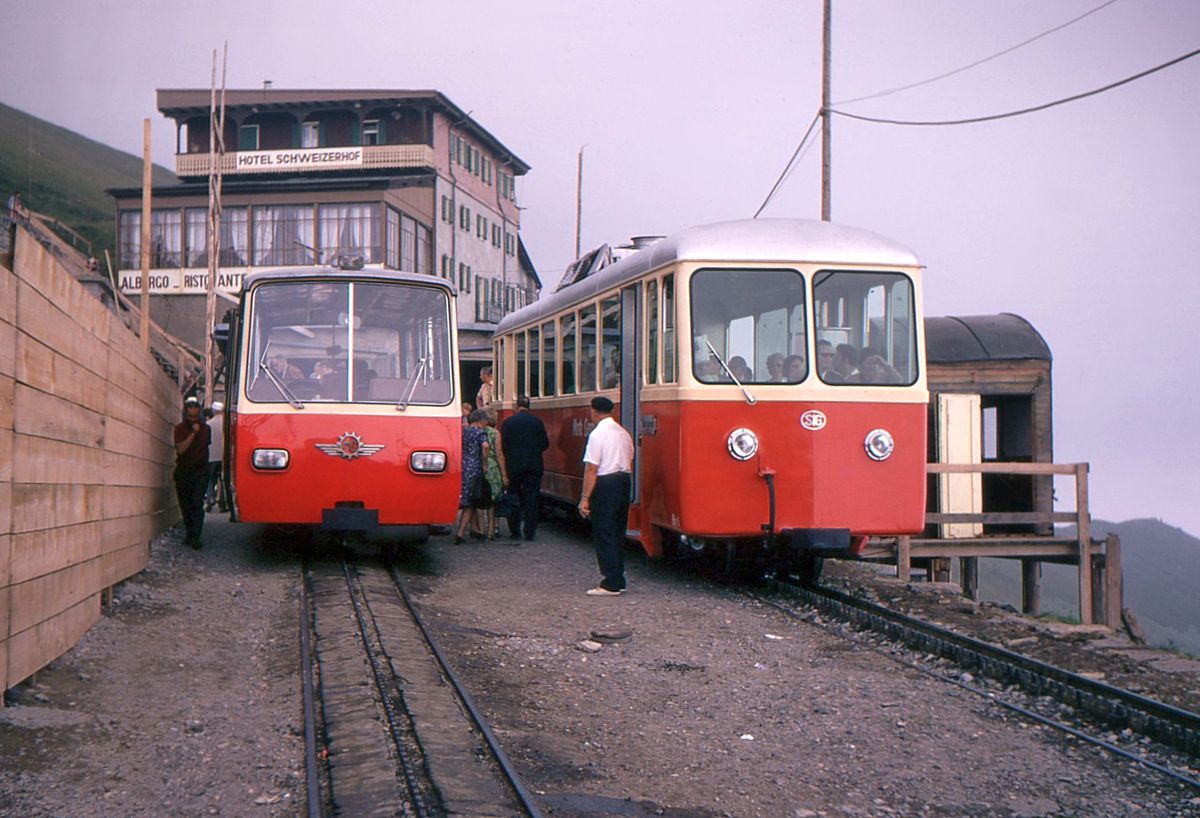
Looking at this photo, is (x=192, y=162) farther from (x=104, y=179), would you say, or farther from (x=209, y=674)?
(x=104, y=179)

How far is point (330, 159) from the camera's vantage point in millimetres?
56156

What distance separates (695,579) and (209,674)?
630 centimetres

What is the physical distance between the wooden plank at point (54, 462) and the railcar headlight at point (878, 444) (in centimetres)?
631

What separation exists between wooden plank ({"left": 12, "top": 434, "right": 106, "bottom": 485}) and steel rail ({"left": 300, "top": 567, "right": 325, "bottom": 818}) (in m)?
1.81

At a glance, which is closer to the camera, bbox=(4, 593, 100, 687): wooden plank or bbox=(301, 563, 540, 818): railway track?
bbox=(301, 563, 540, 818): railway track

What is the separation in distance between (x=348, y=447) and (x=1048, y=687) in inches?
269

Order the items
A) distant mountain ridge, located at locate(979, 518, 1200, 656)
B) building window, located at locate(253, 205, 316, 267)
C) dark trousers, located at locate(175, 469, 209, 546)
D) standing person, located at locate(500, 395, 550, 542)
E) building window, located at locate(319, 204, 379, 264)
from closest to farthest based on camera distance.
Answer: dark trousers, located at locate(175, 469, 209, 546), standing person, located at locate(500, 395, 550, 542), building window, located at locate(319, 204, 379, 264), building window, located at locate(253, 205, 316, 267), distant mountain ridge, located at locate(979, 518, 1200, 656)

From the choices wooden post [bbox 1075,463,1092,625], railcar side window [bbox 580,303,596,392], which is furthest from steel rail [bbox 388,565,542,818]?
wooden post [bbox 1075,463,1092,625]

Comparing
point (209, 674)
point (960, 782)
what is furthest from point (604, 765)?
point (209, 674)

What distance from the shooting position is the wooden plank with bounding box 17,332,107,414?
6906 mm

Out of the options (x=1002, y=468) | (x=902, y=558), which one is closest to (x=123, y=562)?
(x=902, y=558)

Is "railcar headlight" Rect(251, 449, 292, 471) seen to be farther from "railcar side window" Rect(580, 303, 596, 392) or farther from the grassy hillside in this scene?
the grassy hillside

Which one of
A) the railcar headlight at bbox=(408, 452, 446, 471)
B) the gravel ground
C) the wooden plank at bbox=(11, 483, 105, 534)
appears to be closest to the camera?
the gravel ground

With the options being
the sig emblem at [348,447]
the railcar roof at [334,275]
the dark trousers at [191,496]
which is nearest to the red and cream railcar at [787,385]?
the railcar roof at [334,275]
